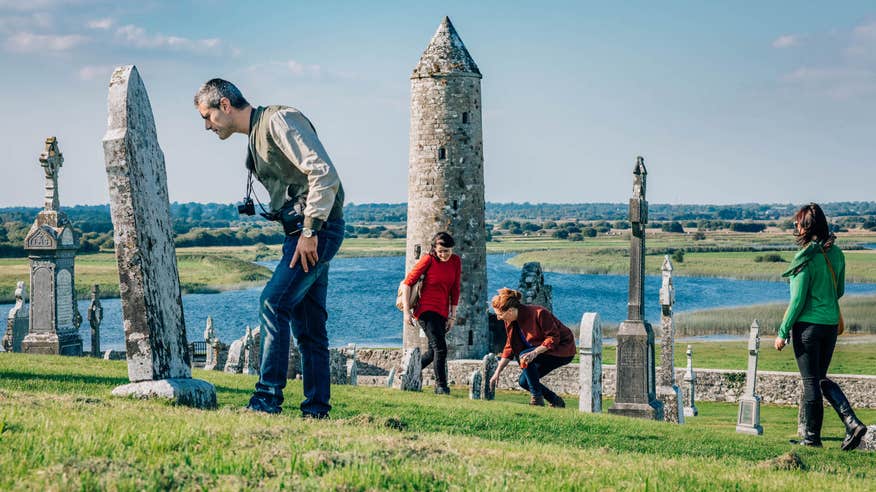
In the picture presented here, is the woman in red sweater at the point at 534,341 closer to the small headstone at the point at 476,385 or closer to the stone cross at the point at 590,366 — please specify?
the stone cross at the point at 590,366

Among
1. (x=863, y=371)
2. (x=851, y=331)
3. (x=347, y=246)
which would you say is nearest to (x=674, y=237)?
(x=347, y=246)

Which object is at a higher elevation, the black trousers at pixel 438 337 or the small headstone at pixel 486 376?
the black trousers at pixel 438 337

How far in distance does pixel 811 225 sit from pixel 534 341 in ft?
12.5

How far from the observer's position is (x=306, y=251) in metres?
6.61

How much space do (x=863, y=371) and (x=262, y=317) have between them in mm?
31158

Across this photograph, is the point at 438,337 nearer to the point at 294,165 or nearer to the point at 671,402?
the point at 294,165

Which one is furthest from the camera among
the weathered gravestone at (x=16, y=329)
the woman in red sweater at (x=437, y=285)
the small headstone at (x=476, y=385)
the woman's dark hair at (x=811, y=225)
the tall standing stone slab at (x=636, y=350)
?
the weathered gravestone at (x=16, y=329)

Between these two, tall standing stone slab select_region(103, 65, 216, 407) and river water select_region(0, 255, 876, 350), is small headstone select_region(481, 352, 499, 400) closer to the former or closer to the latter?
tall standing stone slab select_region(103, 65, 216, 407)

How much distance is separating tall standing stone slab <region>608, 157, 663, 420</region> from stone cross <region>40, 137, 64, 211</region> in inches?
451

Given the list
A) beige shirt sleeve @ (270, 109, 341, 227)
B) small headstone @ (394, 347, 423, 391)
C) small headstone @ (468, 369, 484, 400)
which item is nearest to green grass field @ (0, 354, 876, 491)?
beige shirt sleeve @ (270, 109, 341, 227)

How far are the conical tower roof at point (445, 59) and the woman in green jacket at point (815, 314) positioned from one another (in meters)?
22.2

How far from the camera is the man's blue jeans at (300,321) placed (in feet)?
22.2

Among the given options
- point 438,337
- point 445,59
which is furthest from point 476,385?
point 445,59

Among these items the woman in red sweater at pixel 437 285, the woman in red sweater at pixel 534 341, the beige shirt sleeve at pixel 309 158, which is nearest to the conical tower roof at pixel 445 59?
the woman in red sweater at pixel 437 285
